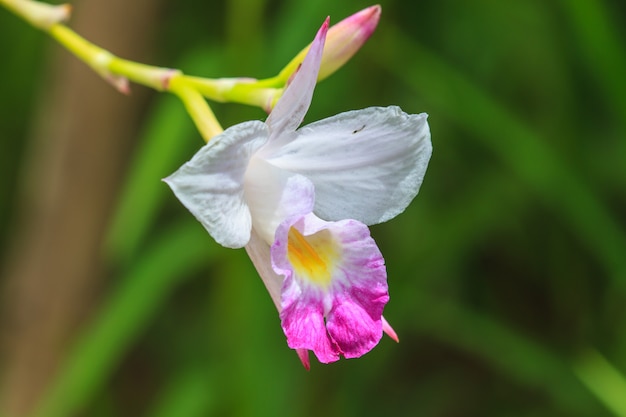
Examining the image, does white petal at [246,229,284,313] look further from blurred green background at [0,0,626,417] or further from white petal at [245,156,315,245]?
blurred green background at [0,0,626,417]

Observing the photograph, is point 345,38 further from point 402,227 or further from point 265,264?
point 402,227

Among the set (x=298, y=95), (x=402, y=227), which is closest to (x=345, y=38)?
(x=298, y=95)

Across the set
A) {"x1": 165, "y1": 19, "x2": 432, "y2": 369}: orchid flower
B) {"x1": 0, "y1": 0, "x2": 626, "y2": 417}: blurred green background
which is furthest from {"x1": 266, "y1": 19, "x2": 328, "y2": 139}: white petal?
{"x1": 0, "y1": 0, "x2": 626, "y2": 417}: blurred green background

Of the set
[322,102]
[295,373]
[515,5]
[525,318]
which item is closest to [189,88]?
[322,102]

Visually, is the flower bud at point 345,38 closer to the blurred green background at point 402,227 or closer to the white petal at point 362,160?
the white petal at point 362,160

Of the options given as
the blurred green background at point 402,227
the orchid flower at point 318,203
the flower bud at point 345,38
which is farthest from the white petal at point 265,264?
the blurred green background at point 402,227

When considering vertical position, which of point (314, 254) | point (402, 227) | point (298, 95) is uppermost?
point (298, 95)

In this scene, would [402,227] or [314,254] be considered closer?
[314,254]

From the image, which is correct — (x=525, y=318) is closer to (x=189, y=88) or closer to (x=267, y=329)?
(x=267, y=329)
